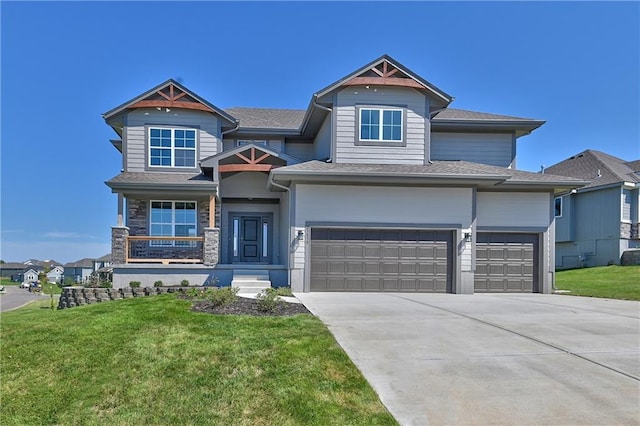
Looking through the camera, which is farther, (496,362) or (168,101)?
(168,101)

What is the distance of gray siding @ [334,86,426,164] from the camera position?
48.7 feet

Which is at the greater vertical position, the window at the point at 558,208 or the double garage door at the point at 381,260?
the window at the point at 558,208

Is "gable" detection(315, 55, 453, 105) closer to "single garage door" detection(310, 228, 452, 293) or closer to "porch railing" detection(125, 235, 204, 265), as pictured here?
"single garage door" detection(310, 228, 452, 293)

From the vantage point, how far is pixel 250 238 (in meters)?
18.1

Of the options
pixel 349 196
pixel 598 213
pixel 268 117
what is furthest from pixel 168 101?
pixel 598 213

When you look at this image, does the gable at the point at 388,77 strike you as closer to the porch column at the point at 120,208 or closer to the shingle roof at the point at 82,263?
the porch column at the point at 120,208

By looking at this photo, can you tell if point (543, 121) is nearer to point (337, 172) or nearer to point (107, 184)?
point (337, 172)

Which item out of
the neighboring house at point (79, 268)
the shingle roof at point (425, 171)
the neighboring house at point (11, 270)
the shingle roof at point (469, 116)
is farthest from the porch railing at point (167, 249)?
the neighboring house at point (11, 270)

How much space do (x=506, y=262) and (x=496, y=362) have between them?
33.4 feet

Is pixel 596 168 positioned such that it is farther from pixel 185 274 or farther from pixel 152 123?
pixel 152 123

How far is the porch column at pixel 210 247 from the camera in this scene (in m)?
15.1

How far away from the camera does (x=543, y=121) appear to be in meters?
17.3

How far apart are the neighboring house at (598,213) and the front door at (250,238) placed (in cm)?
1585

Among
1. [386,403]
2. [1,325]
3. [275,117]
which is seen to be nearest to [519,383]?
[386,403]
